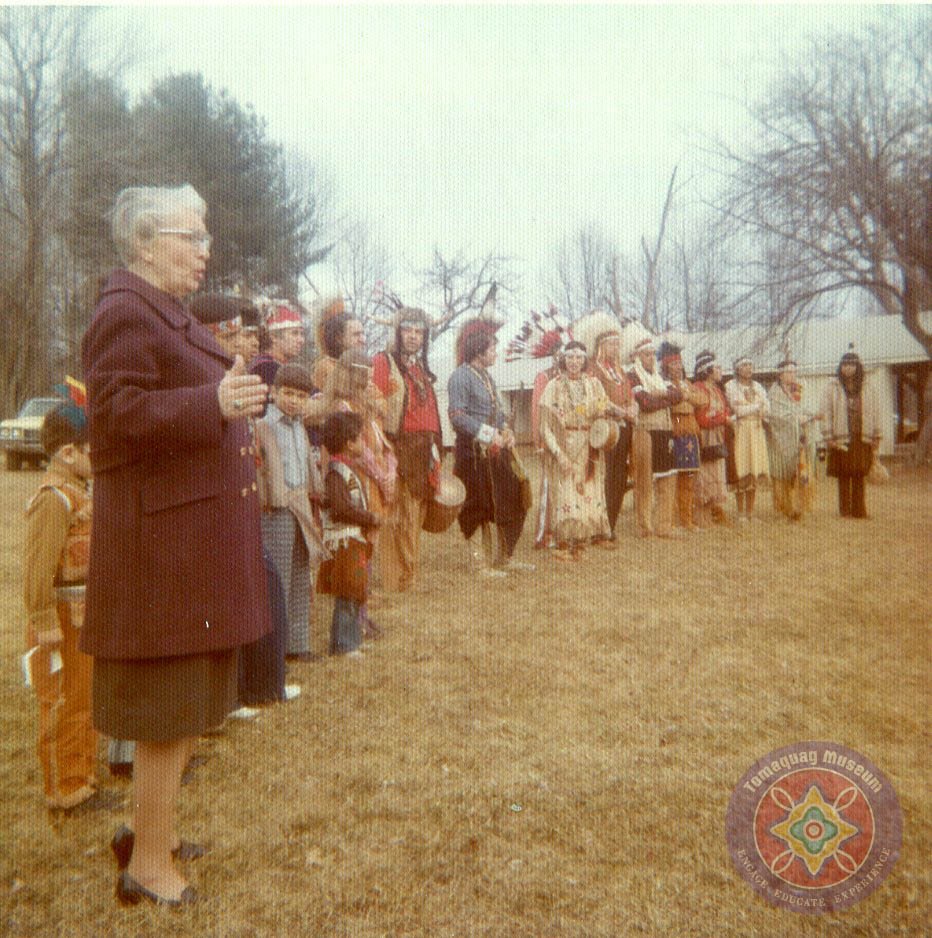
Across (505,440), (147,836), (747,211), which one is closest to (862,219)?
(747,211)

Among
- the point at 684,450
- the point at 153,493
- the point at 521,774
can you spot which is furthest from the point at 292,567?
the point at 684,450

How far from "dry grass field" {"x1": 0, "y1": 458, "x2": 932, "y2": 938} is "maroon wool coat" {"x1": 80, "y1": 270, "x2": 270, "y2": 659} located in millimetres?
739

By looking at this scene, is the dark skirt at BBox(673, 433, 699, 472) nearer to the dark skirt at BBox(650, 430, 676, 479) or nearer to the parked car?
the dark skirt at BBox(650, 430, 676, 479)

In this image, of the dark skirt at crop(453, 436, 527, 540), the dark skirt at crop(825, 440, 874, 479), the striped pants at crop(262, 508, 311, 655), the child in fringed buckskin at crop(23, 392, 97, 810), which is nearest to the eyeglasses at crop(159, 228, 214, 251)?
the child in fringed buckskin at crop(23, 392, 97, 810)

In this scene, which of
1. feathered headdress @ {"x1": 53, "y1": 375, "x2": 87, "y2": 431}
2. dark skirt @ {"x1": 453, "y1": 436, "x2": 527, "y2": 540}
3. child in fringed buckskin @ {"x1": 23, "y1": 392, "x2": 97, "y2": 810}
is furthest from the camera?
dark skirt @ {"x1": 453, "y1": 436, "x2": 527, "y2": 540}

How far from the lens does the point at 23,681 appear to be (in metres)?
4.14

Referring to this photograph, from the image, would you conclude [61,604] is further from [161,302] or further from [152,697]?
[161,302]

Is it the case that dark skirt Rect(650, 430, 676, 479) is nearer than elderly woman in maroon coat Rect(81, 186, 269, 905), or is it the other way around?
elderly woman in maroon coat Rect(81, 186, 269, 905)

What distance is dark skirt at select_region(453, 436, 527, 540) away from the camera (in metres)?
Answer: 6.53

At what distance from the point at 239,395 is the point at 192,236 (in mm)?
475

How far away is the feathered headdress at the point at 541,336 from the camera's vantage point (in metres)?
7.97

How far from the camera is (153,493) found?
2.06 m

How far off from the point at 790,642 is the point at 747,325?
12.9 metres

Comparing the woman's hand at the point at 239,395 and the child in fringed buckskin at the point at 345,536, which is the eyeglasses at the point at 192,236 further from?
the child in fringed buckskin at the point at 345,536
